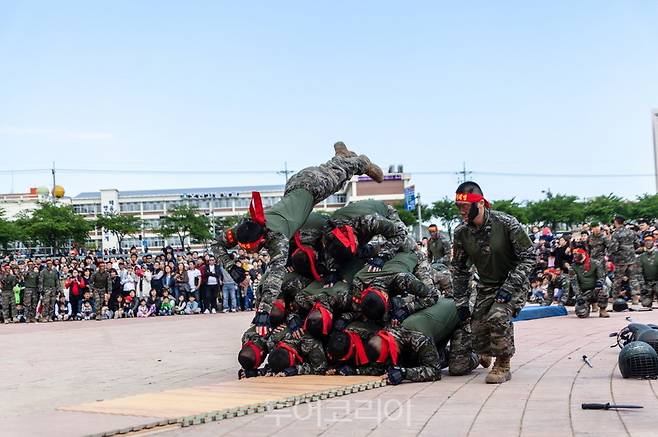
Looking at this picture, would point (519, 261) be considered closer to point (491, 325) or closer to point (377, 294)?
point (491, 325)

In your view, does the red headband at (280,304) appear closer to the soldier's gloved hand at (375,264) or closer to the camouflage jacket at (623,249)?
the soldier's gloved hand at (375,264)

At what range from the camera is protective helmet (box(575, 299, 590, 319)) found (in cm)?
1655

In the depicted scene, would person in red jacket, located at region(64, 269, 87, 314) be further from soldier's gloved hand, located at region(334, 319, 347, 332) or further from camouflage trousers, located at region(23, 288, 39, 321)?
soldier's gloved hand, located at region(334, 319, 347, 332)

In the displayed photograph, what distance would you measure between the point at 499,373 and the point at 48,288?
1852 centimetres

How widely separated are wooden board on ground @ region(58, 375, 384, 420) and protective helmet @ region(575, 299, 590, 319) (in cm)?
959

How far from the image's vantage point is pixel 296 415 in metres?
6.35

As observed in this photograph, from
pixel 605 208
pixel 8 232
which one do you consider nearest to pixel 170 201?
pixel 8 232

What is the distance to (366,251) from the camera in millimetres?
9414

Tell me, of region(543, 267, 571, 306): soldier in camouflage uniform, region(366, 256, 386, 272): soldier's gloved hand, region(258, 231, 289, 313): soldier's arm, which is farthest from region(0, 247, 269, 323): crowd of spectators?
region(258, 231, 289, 313): soldier's arm

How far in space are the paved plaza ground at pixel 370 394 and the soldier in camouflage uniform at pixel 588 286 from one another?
2333mm

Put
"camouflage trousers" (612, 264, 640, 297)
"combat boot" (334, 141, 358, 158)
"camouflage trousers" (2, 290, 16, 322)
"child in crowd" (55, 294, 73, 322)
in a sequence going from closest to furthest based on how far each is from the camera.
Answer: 1. "combat boot" (334, 141, 358, 158)
2. "camouflage trousers" (612, 264, 640, 297)
3. "child in crowd" (55, 294, 73, 322)
4. "camouflage trousers" (2, 290, 16, 322)

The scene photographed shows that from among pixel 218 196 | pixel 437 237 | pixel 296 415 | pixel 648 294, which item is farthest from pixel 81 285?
pixel 218 196

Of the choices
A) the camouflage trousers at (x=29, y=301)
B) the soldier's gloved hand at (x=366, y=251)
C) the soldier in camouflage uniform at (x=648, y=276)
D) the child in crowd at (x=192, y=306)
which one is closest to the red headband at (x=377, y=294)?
the soldier's gloved hand at (x=366, y=251)

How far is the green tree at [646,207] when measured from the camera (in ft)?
195
